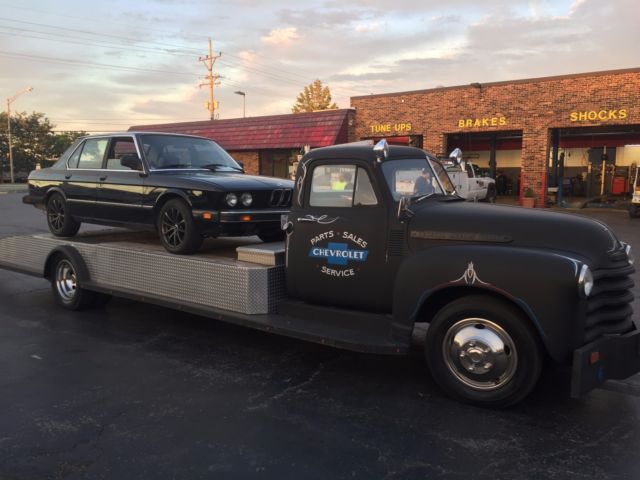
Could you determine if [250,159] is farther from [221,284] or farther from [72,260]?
[221,284]

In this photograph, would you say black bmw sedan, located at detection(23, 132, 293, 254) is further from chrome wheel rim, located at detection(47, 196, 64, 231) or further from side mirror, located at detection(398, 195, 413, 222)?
side mirror, located at detection(398, 195, 413, 222)

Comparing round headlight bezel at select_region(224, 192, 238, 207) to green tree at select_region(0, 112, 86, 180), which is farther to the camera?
green tree at select_region(0, 112, 86, 180)

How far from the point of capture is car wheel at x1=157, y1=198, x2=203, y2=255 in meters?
6.12

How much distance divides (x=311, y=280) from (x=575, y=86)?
20230mm

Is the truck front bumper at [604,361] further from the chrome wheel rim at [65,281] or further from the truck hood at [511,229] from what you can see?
the chrome wheel rim at [65,281]

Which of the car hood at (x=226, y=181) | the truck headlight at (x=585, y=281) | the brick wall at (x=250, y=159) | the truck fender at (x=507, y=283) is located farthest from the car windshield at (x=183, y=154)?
the brick wall at (x=250, y=159)

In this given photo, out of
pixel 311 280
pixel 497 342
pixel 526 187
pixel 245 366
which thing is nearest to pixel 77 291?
pixel 245 366

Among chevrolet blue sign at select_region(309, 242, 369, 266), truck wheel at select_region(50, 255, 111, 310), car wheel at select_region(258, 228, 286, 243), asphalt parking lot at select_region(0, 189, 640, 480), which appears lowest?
asphalt parking lot at select_region(0, 189, 640, 480)

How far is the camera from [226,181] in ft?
20.8

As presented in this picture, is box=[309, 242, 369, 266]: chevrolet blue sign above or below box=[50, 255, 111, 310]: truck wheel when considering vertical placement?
above

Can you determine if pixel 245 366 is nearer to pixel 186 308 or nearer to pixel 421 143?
pixel 186 308

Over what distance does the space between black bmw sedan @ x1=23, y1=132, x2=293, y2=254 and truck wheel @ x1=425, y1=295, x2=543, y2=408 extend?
9.24ft

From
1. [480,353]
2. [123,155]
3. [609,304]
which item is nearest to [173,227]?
[123,155]

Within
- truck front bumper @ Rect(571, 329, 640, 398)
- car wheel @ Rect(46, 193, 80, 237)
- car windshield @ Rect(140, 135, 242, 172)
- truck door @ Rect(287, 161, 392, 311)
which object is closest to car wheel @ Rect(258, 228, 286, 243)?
car windshield @ Rect(140, 135, 242, 172)
